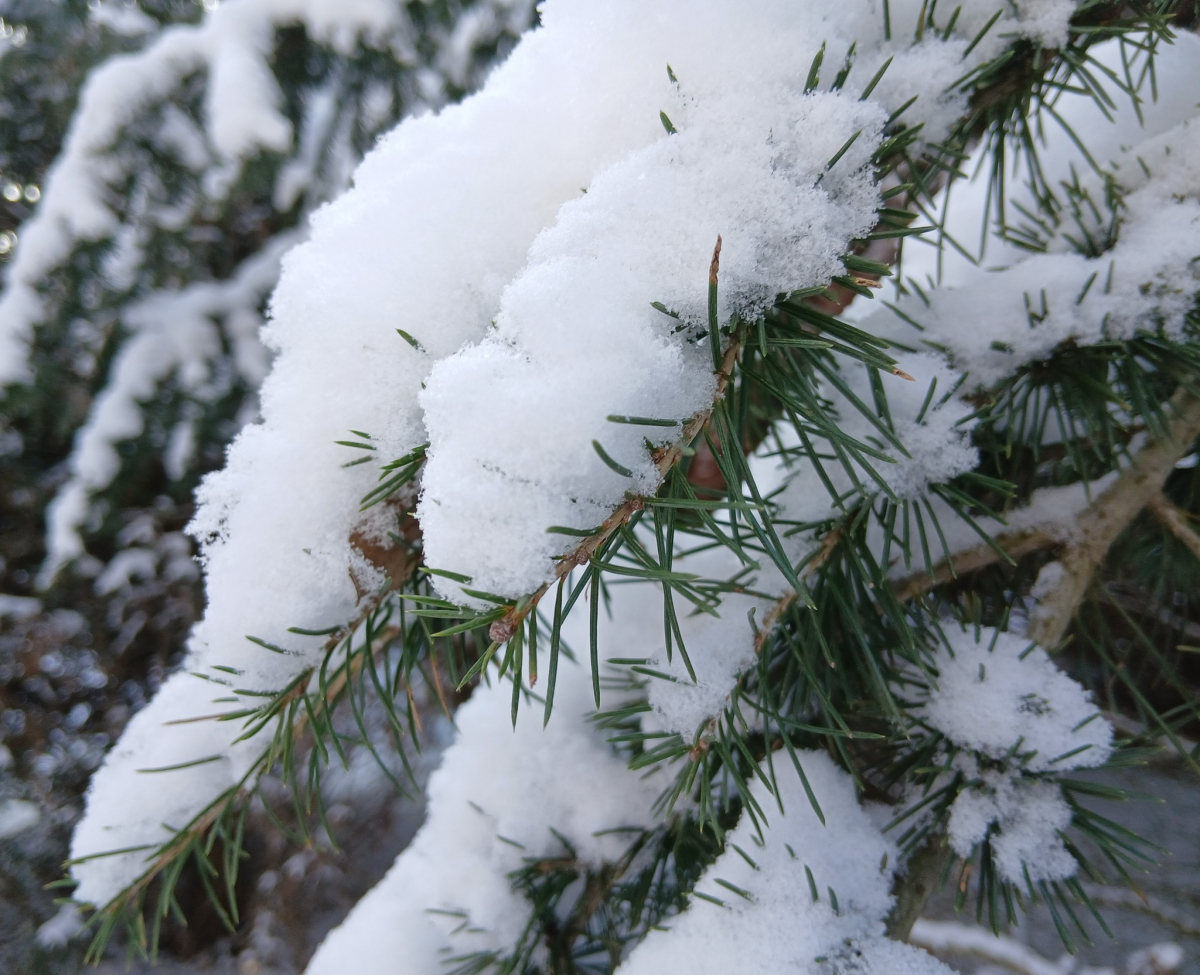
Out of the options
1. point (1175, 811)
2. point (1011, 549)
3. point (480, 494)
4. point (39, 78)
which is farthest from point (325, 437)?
point (1175, 811)

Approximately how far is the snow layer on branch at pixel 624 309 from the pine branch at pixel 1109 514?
1.08 ft

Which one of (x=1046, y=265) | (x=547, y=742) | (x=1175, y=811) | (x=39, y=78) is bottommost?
(x=1175, y=811)

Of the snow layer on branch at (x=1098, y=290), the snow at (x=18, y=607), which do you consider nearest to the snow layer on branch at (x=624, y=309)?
the snow layer on branch at (x=1098, y=290)

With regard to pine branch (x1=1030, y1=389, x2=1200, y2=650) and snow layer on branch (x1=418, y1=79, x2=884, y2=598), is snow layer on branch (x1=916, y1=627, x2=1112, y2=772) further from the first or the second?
snow layer on branch (x1=418, y1=79, x2=884, y2=598)

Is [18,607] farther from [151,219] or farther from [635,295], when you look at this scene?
[635,295]

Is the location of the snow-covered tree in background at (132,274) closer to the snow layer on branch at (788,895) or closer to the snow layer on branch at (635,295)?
the snow layer on branch at (635,295)

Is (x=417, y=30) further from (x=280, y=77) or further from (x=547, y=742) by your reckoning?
(x=547, y=742)

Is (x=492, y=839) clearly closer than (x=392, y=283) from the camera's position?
No

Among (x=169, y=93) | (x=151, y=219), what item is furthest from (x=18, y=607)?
(x=169, y=93)

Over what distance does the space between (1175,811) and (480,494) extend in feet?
5.46

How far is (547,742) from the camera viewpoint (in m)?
0.65

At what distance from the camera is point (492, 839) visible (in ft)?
2.03

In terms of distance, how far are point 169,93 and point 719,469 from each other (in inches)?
45.3

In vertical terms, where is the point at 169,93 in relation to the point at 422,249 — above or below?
above
